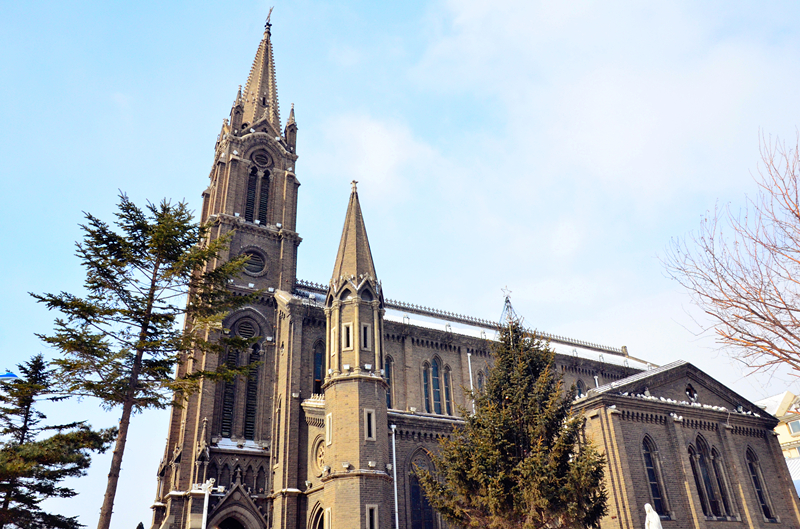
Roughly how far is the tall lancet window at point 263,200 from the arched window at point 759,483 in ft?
113

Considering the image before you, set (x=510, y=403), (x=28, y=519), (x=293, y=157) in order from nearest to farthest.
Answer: (x=510, y=403) < (x=28, y=519) < (x=293, y=157)

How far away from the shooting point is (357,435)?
27438mm

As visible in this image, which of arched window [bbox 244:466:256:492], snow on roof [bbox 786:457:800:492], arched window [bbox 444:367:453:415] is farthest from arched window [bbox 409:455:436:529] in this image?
snow on roof [bbox 786:457:800:492]

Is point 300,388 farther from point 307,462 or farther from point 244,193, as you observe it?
point 244,193

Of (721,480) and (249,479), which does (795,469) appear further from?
(249,479)

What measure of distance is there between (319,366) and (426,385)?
7631 millimetres

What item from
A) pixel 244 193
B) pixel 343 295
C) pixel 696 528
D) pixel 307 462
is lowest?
pixel 696 528

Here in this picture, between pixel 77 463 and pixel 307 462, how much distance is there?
11.8 metres

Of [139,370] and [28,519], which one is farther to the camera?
[28,519]

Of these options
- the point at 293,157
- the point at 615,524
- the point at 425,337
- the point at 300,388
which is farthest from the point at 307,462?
the point at 293,157

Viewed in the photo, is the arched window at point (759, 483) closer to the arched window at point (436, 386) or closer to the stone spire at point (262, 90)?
the arched window at point (436, 386)

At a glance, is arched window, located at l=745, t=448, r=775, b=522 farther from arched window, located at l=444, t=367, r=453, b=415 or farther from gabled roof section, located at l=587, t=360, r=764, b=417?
arched window, located at l=444, t=367, r=453, b=415

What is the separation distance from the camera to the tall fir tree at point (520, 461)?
65.5ft

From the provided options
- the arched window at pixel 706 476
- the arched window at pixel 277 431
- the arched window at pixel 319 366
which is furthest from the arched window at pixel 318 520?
the arched window at pixel 706 476
